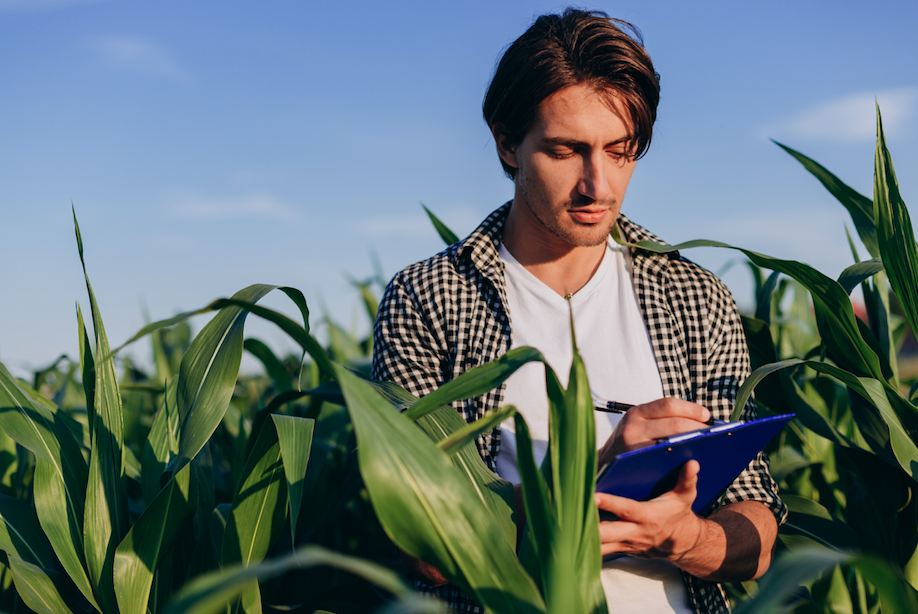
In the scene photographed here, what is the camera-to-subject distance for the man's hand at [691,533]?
82 cm

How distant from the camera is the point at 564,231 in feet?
3.92

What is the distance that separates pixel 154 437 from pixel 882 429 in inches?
46.5

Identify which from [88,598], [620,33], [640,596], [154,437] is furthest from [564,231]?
[88,598]

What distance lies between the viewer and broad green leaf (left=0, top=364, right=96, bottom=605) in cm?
83

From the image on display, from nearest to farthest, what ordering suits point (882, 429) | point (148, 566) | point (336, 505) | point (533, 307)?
point (148, 566) < point (882, 429) < point (533, 307) < point (336, 505)

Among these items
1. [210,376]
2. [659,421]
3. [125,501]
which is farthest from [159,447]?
[659,421]

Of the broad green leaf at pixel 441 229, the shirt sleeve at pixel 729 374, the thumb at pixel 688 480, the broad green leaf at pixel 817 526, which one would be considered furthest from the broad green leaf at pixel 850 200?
the broad green leaf at pixel 441 229

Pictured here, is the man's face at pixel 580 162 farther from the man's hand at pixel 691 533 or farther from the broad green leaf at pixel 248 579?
the broad green leaf at pixel 248 579

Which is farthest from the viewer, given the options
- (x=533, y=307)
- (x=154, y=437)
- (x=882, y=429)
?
(x=533, y=307)

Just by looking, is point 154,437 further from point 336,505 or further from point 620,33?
point 620,33

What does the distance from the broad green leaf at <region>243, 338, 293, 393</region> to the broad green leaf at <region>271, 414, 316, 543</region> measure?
29.0 inches

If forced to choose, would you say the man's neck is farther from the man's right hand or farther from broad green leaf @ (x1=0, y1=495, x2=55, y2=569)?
broad green leaf @ (x1=0, y1=495, x2=55, y2=569)

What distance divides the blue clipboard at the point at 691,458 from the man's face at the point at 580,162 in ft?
1.56

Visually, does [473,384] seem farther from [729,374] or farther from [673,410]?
[729,374]
